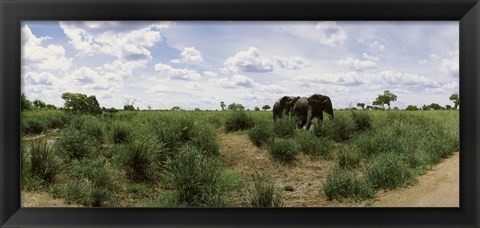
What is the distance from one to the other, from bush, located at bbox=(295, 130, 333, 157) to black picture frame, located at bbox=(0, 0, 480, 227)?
4.98ft

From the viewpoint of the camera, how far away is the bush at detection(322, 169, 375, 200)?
256 cm

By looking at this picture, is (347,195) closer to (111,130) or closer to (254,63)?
(254,63)

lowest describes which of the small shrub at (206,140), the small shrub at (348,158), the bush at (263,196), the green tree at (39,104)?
the bush at (263,196)

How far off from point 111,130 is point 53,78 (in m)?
0.63

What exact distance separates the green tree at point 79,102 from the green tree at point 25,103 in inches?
11.8

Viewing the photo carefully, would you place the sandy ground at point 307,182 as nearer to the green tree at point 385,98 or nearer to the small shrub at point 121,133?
the green tree at point 385,98

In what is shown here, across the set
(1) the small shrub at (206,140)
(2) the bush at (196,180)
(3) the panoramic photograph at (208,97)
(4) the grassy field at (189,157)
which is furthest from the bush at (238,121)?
(2) the bush at (196,180)

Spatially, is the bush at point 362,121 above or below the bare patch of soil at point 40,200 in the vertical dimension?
above

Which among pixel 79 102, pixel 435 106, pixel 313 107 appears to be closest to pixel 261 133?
pixel 313 107

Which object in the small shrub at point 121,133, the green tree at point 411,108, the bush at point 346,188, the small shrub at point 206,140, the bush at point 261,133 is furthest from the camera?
the bush at point 261,133

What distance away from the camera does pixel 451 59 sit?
2.32 m

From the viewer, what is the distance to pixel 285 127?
3.76 metres

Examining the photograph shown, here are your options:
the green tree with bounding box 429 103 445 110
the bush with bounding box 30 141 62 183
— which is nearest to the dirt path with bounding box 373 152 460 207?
the green tree with bounding box 429 103 445 110
